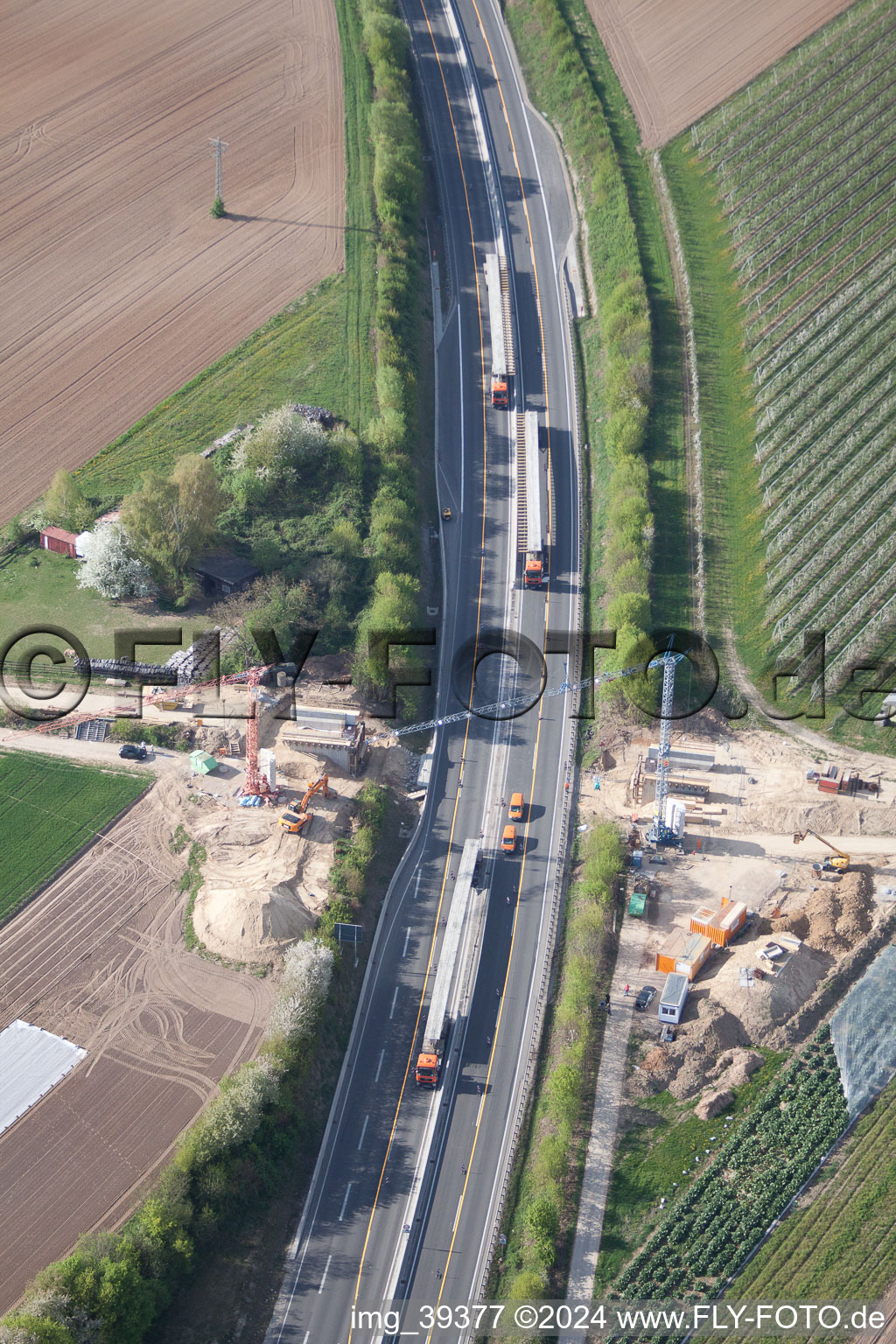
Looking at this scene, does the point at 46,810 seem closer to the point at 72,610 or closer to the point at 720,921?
the point at 72,610

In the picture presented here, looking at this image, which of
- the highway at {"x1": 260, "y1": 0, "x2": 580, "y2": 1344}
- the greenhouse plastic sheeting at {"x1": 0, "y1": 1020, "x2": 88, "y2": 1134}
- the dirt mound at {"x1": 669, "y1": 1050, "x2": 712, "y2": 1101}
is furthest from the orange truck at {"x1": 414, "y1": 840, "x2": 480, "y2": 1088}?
the greenhouse plastic sheeting at {"x1": 0, "y1": 1020, "x2": 88, "y2": 1134}

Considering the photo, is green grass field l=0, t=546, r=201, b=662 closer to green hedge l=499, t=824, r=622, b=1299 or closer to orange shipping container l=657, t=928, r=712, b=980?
green hedge l=499, t=824, r=622, b=1299

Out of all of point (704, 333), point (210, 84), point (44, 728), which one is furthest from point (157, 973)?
point (210, 84)

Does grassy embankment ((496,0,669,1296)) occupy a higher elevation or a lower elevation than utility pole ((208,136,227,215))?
lower

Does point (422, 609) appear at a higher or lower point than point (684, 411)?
lower

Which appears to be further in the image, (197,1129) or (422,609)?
(422,609)

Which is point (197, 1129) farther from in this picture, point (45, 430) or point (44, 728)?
point (45, 430)
